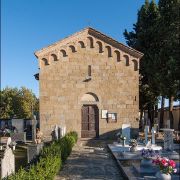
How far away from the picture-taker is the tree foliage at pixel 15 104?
79.0m

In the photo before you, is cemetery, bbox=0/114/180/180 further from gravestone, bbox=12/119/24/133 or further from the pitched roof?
gravestone, bbox=12/119/24/133

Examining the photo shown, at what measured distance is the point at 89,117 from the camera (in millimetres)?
30047

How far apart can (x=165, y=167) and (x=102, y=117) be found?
1771 centimetres

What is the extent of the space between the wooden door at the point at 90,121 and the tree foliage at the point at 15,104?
49825mm

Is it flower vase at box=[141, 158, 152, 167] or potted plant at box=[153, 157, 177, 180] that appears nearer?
potted plant at box=[153, 157, 177, 180]

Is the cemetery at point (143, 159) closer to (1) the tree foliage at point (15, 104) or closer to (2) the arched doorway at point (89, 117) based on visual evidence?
(2) the arched doorway at point (89, 117)

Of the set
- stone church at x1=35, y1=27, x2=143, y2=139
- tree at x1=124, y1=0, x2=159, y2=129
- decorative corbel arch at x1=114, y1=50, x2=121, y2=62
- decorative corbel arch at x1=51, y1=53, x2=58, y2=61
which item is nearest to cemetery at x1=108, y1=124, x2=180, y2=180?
stone church at x1=35, y1=27, x2=143, y2=139

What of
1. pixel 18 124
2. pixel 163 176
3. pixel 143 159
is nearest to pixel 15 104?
pixel 18 124

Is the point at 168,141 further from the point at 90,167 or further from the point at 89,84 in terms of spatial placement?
the point at 89,84

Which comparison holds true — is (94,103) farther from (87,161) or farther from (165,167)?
(165,167)

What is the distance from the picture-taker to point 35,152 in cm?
1800

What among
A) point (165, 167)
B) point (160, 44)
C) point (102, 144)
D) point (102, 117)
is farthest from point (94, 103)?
point (165, 167)

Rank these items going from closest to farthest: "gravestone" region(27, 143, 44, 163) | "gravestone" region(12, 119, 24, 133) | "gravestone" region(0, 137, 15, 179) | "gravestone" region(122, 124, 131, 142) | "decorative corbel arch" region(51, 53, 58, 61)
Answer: "gravestone" region(0, 137, 15, 179)
"gravestone" region(27, 143, 44, 163)
"gravestone" region(122, 124, 131, 142)
"decorative corbel arch" region(51, 53, 58, 61)
"gravestone" region(12, 119, 24, 133)

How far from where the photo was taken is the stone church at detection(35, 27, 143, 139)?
29500 millimetres
